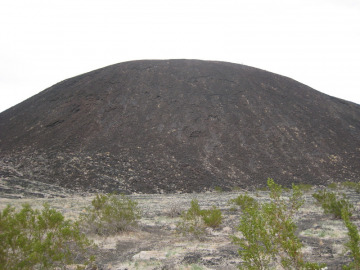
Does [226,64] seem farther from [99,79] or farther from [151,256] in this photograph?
[151,256]

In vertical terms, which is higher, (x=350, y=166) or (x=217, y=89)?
(x=217, y=89)

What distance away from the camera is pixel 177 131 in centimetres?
2933

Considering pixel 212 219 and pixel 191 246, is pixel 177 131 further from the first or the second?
pixel 191 246

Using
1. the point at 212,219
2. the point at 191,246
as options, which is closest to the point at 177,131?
the point at 212,219

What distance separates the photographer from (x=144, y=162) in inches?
974

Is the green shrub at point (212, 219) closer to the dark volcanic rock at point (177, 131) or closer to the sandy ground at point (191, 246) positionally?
the sandy ground at point (191, 246)

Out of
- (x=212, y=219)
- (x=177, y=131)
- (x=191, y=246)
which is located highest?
(x=177, y=131)

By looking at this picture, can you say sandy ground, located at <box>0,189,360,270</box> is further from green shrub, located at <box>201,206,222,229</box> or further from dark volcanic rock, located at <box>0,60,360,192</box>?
dark volcanic rock, located at <box>0,60,360,192</box>

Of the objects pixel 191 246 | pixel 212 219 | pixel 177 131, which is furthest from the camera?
pixel 177 131

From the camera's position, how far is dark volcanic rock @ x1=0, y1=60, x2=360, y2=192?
77.5 ft

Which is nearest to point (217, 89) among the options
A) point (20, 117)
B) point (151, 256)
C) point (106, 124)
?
point (106, 124)

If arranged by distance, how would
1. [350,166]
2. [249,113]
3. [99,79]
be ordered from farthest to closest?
[99,79]
[249,113]
[350,166]

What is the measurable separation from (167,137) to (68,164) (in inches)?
369

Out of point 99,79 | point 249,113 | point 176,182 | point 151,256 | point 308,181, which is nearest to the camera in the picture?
point 151,256
